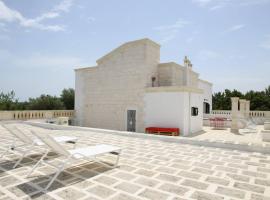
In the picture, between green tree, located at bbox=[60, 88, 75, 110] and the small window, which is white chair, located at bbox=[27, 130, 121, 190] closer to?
the small window

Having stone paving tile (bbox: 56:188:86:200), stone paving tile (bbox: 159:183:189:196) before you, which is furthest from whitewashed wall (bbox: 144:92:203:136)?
stone paving tile (bbox: 56:188:86:200)

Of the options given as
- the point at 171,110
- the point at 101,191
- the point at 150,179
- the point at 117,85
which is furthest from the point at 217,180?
the point at 117,85

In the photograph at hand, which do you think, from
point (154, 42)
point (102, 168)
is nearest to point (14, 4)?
point (154, 42)

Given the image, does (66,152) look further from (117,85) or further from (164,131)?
(117,85)

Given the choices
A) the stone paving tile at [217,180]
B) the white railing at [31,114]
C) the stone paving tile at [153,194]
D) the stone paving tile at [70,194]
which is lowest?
the stone paving tile at [217,180]

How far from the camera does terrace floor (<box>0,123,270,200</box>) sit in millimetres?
3225

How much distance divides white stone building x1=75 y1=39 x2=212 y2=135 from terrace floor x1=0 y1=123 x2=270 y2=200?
289 inches

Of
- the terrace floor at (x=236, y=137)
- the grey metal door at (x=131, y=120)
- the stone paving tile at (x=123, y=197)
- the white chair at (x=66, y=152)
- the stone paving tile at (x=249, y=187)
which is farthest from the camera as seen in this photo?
the grey metal door at (x=131, y=120)

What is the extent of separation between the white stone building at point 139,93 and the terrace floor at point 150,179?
7.33 metres

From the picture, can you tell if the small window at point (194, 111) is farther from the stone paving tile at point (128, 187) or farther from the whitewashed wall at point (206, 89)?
the stone paving tile at point (128, 187)

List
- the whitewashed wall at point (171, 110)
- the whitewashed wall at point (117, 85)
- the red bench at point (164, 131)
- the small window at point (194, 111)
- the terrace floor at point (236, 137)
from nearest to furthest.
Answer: the terrace floor at point (236, 137) < the red bench at point (164, 131) < the whitewashed wall at point (171, 110) < the small window at point (194, 111) < the whitewashed wall at point (117, 85)

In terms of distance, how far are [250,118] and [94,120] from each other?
15679 millimetres

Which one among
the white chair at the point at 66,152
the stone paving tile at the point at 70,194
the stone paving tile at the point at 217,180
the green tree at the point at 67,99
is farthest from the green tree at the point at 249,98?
the stone paving tile at the point at 70,194

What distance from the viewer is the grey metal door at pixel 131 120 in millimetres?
14531
